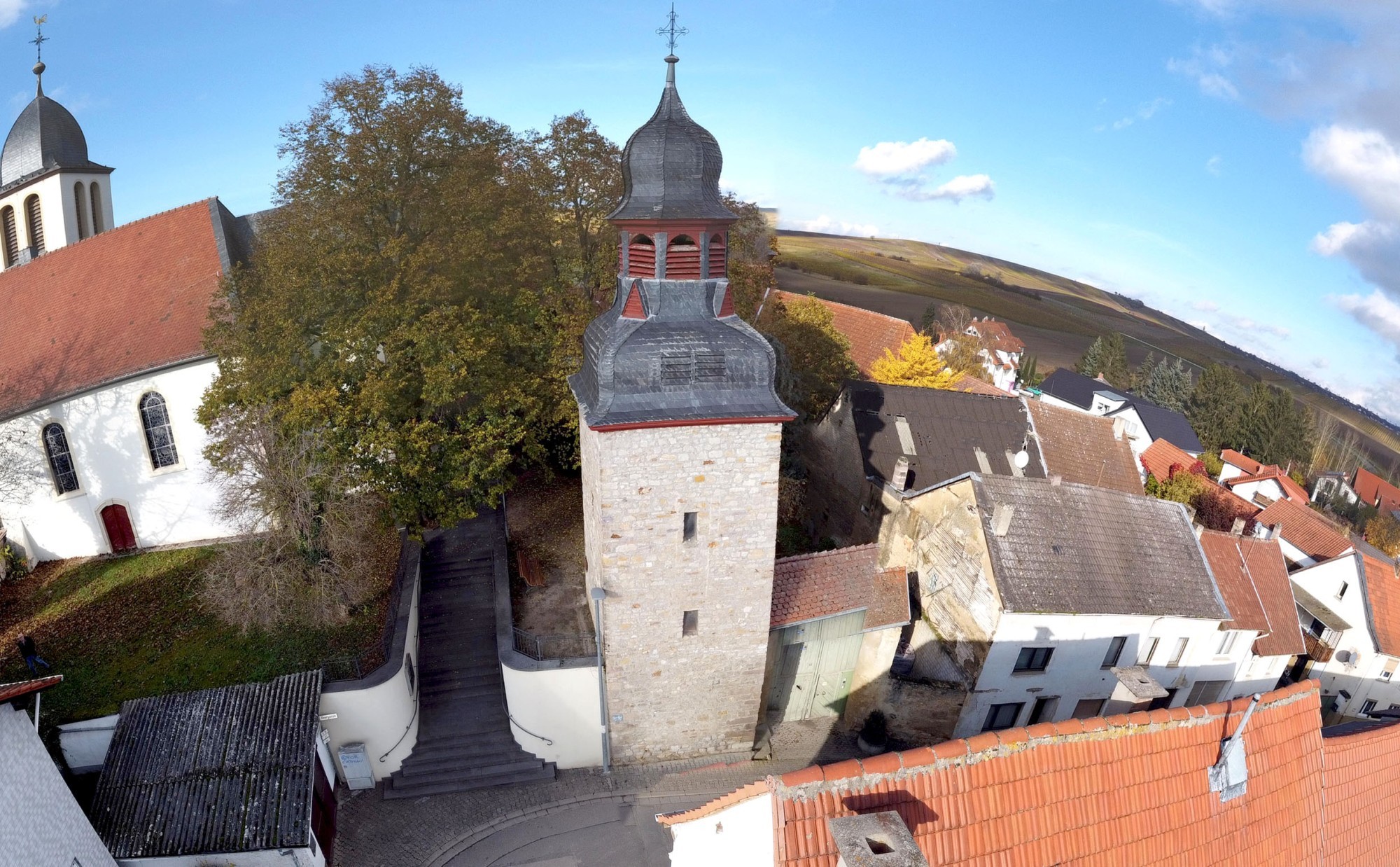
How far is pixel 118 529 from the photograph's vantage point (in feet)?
76.8

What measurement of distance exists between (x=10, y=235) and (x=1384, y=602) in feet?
176

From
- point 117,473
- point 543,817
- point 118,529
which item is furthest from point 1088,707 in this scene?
point 118,529

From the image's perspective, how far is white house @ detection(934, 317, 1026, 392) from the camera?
55.6 meters

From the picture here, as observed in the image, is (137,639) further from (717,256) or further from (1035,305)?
(1035,305)

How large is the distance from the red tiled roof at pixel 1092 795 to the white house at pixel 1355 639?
2047 cm

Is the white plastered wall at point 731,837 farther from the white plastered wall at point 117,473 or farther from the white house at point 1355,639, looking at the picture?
the white house at point 1355,639

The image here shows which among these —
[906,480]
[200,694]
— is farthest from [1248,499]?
[200,694]

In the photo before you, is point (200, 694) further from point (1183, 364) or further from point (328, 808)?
point (1183, 364)

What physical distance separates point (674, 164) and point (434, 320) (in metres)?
8.42

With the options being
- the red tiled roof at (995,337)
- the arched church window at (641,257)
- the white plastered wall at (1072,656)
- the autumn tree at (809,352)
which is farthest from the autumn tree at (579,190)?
the red tiled roof at (995,337)

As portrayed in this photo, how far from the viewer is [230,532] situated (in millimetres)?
24078

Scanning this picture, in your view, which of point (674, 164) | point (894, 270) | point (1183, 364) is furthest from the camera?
point (894, 270)

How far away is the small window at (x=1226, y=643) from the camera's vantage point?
20.1 m

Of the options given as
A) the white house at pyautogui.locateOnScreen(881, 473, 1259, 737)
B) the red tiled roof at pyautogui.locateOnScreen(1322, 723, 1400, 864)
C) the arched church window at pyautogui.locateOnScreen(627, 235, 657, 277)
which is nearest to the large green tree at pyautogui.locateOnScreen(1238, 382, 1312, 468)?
the white house at pyautogui.locateOnScreen(881, 473, 1259, 737)
